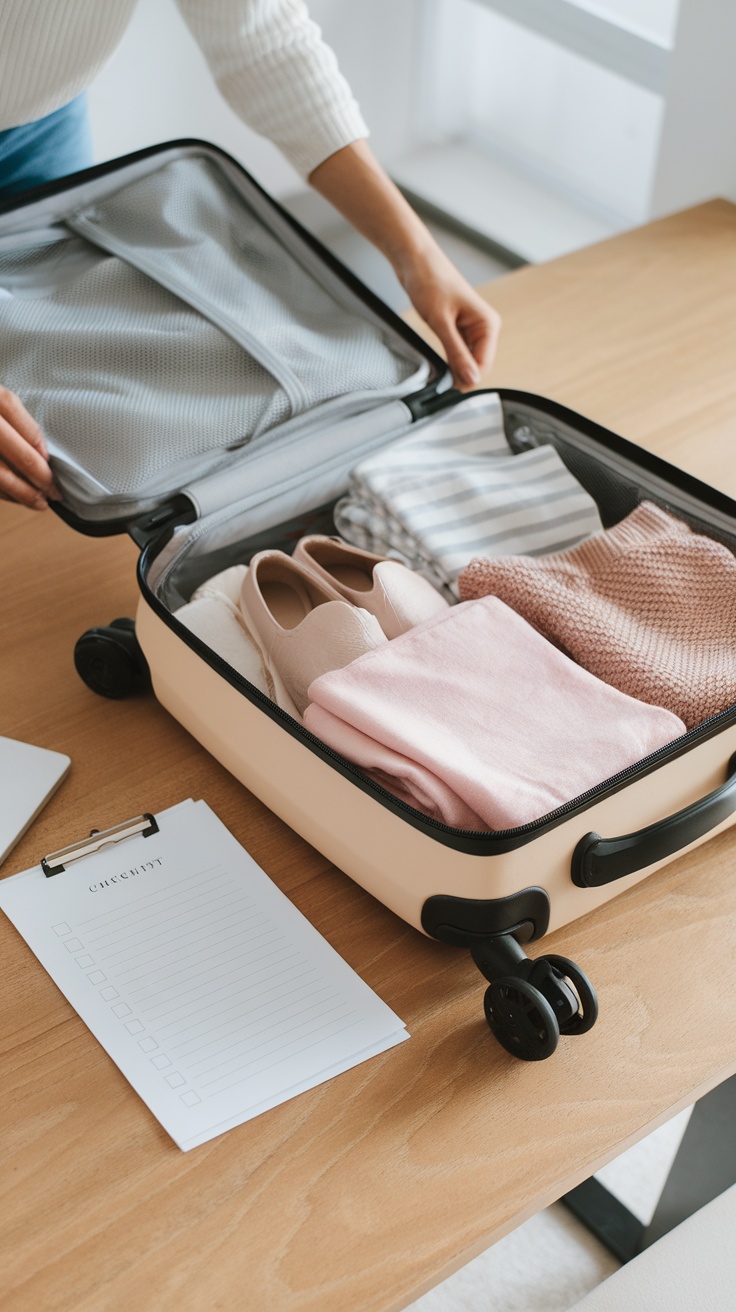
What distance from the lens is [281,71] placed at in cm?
108

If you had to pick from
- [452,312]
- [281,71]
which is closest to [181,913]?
[452,312]

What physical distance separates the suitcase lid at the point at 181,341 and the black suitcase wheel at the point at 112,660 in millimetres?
76

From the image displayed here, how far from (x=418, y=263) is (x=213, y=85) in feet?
6.34

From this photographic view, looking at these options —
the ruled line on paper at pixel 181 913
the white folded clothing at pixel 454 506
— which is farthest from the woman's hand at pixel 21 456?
the ruled line on paper at pixel 181 913

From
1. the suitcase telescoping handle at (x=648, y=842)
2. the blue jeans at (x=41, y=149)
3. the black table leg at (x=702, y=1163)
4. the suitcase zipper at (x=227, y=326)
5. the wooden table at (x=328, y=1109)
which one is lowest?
the black table leg at (x=702, y=1163)

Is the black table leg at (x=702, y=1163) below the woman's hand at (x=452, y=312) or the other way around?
below

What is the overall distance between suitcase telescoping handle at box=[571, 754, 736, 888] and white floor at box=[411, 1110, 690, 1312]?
0.51 meters

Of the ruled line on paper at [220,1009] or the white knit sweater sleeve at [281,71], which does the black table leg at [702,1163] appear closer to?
the ruled line on paper at [220,1009]

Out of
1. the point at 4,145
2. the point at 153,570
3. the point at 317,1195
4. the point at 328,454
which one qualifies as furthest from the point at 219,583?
the point at 4,145

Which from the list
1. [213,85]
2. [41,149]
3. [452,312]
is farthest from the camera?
[213,85]

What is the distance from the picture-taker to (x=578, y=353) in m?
1.25

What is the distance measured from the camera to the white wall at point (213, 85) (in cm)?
258

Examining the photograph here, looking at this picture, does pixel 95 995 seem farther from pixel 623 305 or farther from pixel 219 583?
pixel 623 305

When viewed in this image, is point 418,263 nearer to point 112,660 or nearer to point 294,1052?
point 112,660
